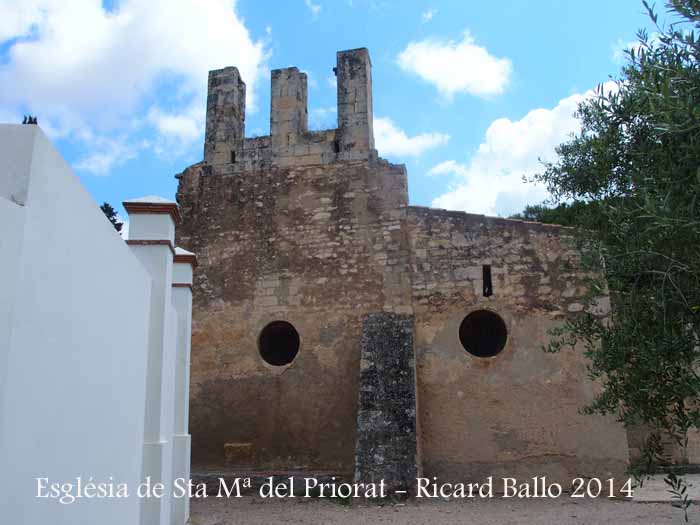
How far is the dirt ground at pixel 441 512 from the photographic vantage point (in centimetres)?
701

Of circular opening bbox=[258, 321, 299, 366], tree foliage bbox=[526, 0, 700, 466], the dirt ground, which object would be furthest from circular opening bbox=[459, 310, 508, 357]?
tree foliage bbox=[526, 0, 700, 466]

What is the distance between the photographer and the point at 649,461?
4.06m

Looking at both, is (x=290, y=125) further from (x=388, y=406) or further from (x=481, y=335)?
(x=388, y=406)

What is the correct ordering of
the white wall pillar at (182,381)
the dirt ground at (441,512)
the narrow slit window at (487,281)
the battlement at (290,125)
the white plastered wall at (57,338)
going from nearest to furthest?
1. the white plastered wall at (57,338)
2. the white wall pillar at (182,381)
3. the dirt ground at (441,512)
4. the narrow slit window at (487,281)
5. the battlement at (290,125)

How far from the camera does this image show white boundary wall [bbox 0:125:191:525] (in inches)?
105

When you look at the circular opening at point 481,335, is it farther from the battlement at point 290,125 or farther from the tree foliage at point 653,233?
the tree foliage at point 653,233

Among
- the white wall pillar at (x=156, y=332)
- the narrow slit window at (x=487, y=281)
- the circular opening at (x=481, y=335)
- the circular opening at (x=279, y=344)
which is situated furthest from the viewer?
the circular opening at (x=279, y=344)

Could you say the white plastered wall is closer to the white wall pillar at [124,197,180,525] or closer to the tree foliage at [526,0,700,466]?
the white wall pillar at [124,197,180,525]

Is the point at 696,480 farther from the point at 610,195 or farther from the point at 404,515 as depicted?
the point at 610,195

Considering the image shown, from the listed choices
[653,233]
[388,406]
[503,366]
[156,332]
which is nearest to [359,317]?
[388,406]

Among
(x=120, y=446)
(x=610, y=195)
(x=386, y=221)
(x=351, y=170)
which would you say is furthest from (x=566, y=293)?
(x=120, y=446)

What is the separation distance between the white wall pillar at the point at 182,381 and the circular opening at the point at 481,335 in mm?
4750

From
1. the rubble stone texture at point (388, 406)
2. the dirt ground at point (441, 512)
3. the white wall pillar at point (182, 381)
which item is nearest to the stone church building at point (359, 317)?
the rubble stone texture at point (388, 406)

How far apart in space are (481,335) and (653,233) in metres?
6.88
